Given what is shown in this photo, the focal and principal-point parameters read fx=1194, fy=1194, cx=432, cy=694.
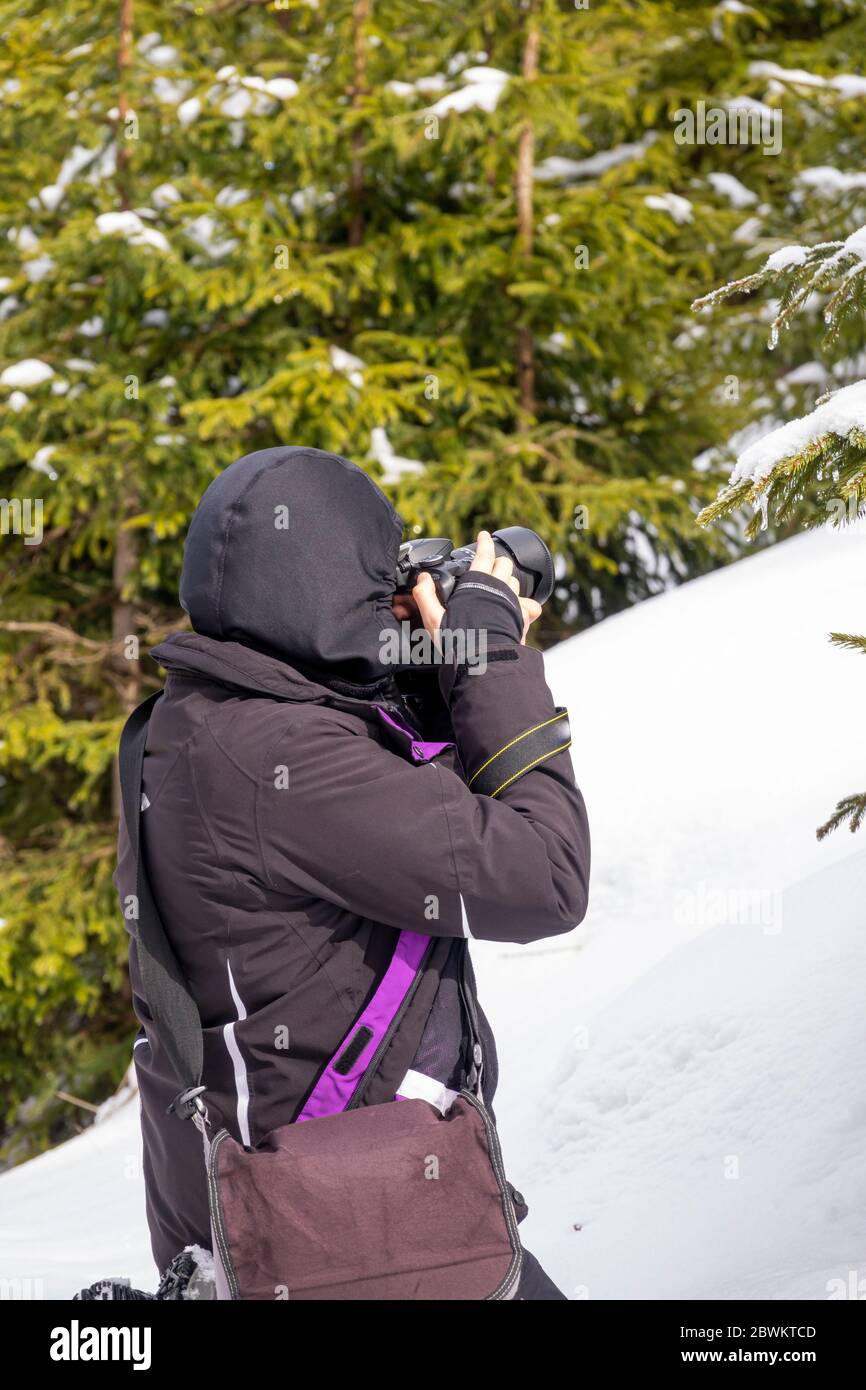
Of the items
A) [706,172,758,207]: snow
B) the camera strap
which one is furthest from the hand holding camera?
[706,172,758,207]: snow

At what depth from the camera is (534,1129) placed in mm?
3889

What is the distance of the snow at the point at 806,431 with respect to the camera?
7.57ft

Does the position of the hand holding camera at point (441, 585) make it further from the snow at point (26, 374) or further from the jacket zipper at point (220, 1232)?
the snow at point (26, 374)

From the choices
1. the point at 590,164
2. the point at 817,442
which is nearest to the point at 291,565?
the point at 817,442

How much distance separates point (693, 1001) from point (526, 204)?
5339 mm

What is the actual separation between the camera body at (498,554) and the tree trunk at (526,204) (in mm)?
5396

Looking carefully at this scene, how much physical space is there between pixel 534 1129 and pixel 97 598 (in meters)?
5.84

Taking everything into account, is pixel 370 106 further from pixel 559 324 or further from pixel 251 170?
pixel 559 324

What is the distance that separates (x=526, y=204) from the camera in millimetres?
7328

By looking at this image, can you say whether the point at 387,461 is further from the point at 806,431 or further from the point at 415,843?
the point at 415,843

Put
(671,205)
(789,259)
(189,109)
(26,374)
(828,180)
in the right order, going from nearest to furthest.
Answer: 1. (789,259)
2. (26,374)
3. (189,109)
4. (671,205)
5. (828,180)
